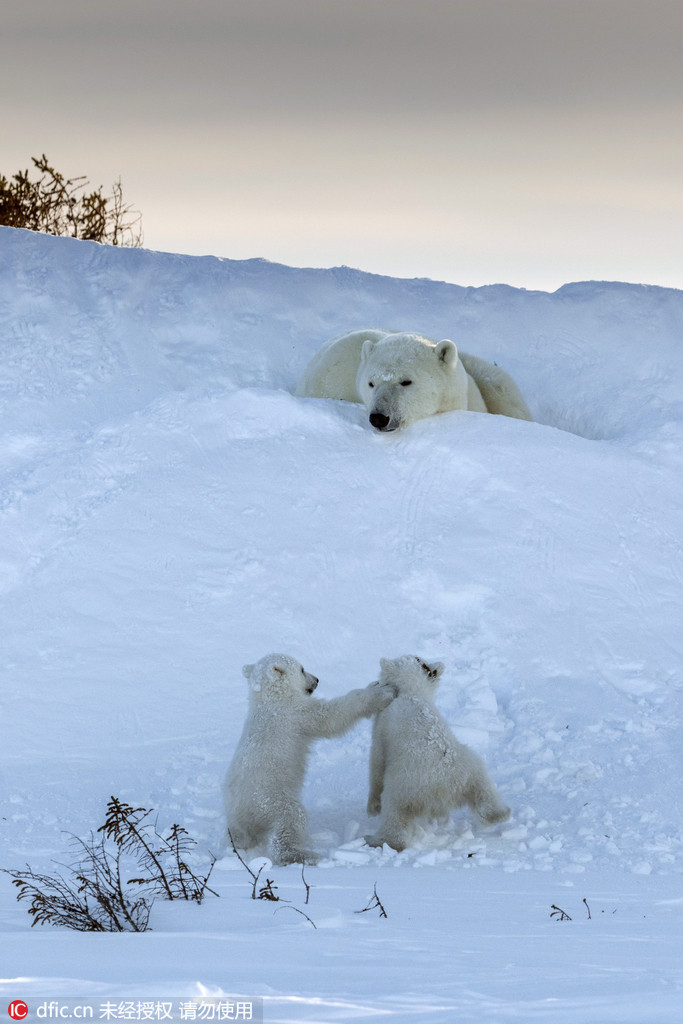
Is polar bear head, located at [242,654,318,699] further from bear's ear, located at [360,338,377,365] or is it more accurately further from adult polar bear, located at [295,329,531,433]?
bear's ear, located at [360,338,377,365]

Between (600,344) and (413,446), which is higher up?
(600,344)

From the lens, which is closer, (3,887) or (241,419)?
(3,887)

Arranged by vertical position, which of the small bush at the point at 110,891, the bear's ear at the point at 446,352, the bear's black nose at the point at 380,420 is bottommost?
the small bush at the point at 110,891

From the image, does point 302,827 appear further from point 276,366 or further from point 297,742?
point 276,366

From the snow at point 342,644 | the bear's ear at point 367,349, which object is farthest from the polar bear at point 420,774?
the bear's ear at point 367,349

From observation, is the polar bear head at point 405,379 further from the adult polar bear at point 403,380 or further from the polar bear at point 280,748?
the polar bear at point 280,748

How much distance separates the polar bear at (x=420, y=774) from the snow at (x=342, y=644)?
0.11 meters

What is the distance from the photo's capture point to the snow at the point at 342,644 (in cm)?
234

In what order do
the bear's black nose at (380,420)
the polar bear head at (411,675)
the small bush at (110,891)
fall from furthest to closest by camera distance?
the bear's black nose at (380,420), the polar bear head at (411,675), the small bush at (110,891)

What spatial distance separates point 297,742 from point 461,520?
8.72 ft

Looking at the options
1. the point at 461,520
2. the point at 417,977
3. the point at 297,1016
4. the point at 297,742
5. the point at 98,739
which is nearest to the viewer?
the point at 297,1016

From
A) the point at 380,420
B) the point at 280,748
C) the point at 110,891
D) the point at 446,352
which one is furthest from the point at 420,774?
the point at 446,352

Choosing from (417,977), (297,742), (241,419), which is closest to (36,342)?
(241,419)

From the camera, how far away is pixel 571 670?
5523mm
